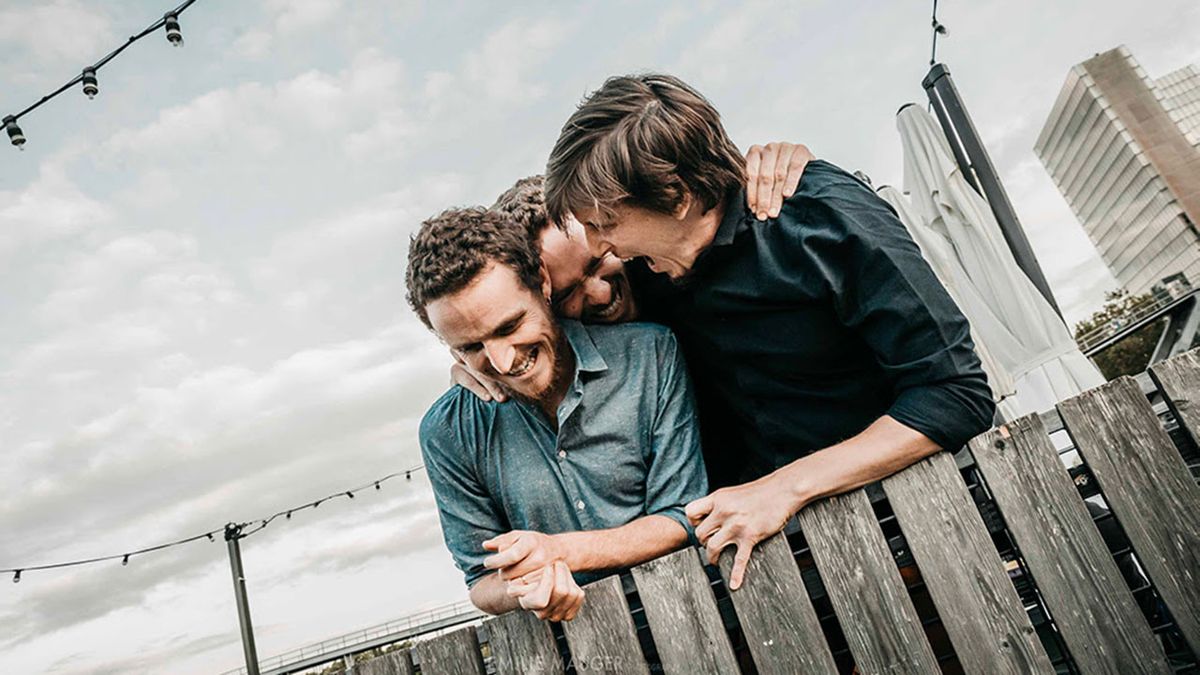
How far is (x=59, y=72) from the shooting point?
6.04 meters

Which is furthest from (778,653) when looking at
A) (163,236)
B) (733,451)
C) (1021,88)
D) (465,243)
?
(1021,88)

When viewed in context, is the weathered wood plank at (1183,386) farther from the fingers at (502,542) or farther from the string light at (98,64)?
the string light at (98,64)

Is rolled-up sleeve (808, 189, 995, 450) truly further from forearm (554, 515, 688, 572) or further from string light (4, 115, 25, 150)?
string light (4, 115, 25, 150)

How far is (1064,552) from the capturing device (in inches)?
66.9

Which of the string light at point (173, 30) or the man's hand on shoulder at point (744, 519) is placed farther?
the string light at point (173, 30)

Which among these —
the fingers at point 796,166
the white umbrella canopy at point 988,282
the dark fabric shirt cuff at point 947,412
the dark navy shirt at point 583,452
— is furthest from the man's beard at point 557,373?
the white umbrella canopy at point 988,282

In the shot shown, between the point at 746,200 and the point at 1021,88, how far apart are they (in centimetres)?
15265

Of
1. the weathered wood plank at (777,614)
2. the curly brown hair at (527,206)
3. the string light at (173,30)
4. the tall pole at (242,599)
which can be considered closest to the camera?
the weathered wood plank at (777,614)

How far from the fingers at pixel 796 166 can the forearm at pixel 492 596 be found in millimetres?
1473

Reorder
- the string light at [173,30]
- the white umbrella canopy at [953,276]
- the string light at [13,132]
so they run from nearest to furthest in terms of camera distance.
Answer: the string light at [173,30] → the white umbrella canopy at [953,276] → the string light at [13,132]

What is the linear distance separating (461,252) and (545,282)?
A: 38cm

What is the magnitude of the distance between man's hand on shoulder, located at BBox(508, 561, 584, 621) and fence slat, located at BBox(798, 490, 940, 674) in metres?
0.59

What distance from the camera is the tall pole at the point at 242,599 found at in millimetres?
14289

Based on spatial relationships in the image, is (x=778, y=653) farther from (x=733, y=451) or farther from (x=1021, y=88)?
(x=1021, y=88)
